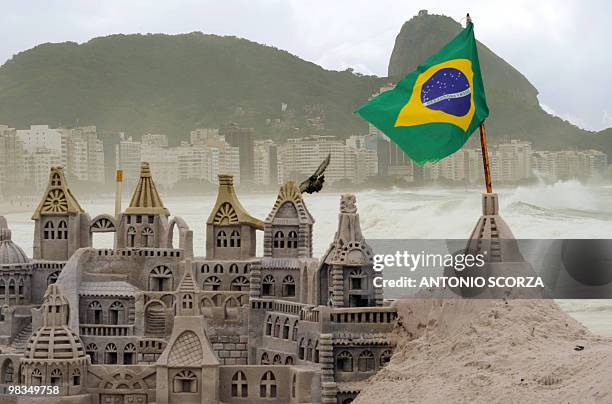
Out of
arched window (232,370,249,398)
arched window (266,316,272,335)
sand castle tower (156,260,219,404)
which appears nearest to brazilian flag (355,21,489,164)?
sand castle tower (156,260,219,404)

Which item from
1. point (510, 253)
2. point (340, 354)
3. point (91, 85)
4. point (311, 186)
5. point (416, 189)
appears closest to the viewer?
point (510, 253)

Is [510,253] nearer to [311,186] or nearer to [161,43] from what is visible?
[311,186]

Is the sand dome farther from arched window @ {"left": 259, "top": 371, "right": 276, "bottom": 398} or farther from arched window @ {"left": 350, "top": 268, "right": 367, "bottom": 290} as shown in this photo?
arched window @ {"left": 350, "top": 268, "right": 367, "bottom": 290}

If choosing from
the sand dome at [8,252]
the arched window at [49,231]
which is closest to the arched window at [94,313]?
the sand dome at [8,252]

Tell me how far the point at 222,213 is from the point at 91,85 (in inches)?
1544

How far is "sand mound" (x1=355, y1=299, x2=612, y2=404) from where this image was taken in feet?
129

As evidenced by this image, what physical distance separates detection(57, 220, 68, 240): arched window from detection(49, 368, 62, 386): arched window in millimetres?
Answer: 10903

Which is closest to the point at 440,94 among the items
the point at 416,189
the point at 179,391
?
the point at 179,391

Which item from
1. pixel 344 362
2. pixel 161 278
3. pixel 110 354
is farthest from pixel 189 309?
pixel 161 278

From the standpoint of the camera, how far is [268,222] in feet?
183

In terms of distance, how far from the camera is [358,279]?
5019 cm

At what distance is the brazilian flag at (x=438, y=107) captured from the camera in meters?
45.2

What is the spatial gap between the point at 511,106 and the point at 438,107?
3983cm

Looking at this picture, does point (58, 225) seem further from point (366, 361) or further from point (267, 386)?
point (366, 361)
